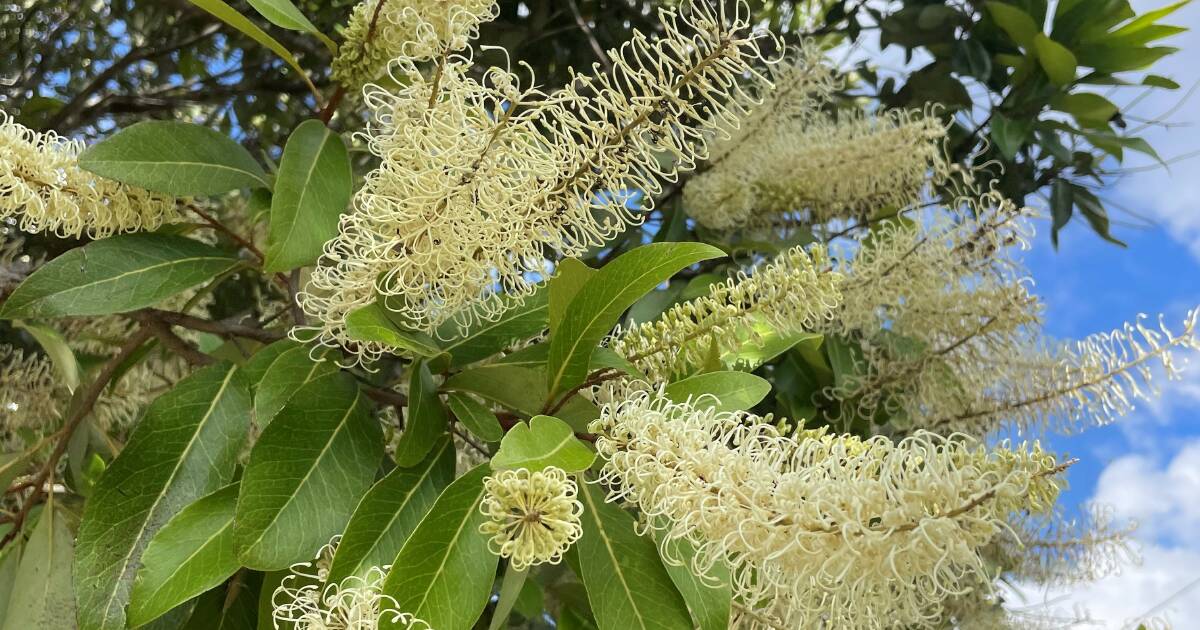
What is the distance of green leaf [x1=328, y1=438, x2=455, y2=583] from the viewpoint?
2.24ft

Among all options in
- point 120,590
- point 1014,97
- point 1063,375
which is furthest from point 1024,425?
point 1014,97

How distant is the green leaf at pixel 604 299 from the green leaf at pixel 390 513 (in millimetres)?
111

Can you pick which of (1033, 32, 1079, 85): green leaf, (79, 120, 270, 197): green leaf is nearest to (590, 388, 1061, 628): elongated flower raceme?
(79, 120, 270, 197): green leaf

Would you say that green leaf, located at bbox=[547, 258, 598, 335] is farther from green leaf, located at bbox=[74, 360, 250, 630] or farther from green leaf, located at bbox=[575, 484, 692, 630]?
green leaf, located at bbox=[74, 360, 250, 630]

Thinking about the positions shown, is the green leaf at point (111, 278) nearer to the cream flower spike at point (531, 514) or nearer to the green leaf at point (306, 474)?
the green leaf at point (306, 474)

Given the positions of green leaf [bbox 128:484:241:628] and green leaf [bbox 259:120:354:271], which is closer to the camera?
green leaf [bbox 128:484:241:628]

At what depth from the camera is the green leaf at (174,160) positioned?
0.81 m

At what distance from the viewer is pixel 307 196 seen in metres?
0.85

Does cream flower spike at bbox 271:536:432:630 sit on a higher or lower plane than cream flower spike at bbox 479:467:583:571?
lower

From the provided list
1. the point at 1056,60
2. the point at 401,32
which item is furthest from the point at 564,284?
the point at 1056,60

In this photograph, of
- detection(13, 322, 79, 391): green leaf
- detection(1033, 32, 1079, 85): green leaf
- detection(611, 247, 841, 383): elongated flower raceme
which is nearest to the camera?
detection(611, 247, 841, 383): elongated flower raceme

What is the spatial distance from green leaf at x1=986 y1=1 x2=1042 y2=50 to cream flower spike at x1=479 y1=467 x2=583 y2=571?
143 cm

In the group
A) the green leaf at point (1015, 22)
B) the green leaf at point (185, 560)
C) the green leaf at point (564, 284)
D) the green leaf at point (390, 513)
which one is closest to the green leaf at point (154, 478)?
the green leaf at point (185, 560)

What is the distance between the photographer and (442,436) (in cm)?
79
